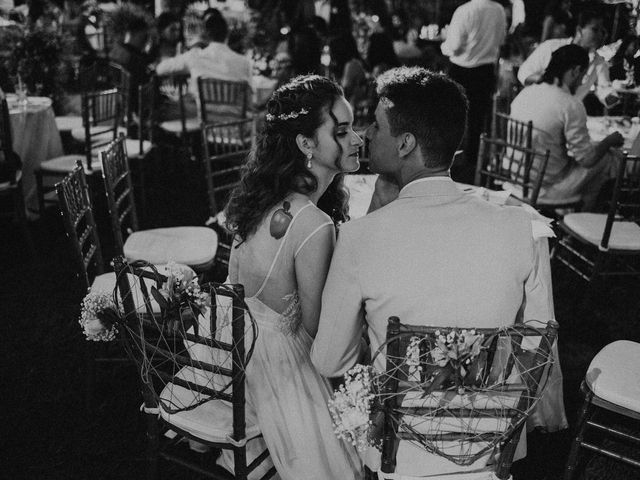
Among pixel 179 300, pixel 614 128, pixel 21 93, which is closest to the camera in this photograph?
pixel 179 300

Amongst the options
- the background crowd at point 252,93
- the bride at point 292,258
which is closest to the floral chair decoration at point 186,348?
the bride at point 292,258

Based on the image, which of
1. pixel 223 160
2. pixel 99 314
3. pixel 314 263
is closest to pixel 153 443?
pixel 99 314

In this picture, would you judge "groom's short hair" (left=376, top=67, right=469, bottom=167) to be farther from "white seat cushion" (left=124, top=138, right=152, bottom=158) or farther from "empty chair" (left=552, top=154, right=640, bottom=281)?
"white seat cushion" (left=124, top=138, right=152, bottom=158)

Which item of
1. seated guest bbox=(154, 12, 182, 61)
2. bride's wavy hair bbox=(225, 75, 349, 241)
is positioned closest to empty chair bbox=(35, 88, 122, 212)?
bride's wavy hair bbox=(225, 75, 349, 241)

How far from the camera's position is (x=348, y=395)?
1.42m

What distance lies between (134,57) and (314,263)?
460cm

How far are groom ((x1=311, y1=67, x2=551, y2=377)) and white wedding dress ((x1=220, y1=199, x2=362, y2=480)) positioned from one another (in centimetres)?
30

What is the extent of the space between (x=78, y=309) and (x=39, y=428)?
95cm

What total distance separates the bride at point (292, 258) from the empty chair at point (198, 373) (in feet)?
0.34

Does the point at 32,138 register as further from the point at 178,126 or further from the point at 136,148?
the point at 178,126

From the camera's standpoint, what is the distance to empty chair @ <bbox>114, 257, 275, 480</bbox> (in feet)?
5.27

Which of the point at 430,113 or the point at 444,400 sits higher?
the point at 430,113

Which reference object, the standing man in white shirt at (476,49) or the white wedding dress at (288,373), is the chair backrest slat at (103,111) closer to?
the white wedding dress at (288,373)

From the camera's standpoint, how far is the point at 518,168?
377cm
